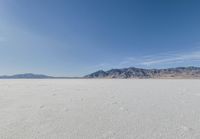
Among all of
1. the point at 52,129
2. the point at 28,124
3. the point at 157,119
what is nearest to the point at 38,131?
the point at 52,129

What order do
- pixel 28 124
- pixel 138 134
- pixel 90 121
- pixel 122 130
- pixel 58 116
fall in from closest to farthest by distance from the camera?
pixel 138 134, pixel 122 130, pixel 28 124, pixel 90 121, pixel 58 116

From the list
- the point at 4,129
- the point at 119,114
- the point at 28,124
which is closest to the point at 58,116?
the point at 28,124

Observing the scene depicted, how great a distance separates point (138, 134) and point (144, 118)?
931 mm

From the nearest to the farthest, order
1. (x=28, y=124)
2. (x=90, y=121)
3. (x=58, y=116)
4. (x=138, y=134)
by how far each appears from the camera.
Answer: (x=138, y=134)
(x=28, y=124)
(x=90, y=121)
(x=58, y=116)

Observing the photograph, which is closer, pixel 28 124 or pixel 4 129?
pixel 4 129

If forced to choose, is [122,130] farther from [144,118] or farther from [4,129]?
[4,129]

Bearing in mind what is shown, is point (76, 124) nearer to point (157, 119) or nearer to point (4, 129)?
point (4, 129)

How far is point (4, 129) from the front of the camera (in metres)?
2.58

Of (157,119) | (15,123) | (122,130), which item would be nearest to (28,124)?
(15,123)

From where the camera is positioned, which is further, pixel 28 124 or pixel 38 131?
pixel 28 124

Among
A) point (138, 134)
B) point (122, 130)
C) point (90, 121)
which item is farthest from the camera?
point (90, 121)

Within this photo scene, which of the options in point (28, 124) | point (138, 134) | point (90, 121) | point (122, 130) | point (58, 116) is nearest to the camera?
point (138, 134)

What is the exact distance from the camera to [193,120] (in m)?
3.03

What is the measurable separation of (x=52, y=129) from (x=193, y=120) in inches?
115
